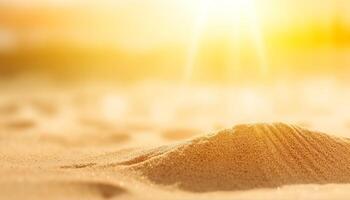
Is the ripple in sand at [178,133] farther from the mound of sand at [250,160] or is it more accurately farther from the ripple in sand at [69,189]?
the ripple in sand at [69,189]

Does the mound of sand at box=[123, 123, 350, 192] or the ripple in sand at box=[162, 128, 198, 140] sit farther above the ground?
the ripple in sand at box=[162, 128, 198, 140]

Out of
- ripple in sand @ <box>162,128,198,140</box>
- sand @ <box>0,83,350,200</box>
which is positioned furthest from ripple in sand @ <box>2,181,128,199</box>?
ripple in sand @ <box>162,128,198,140</box>

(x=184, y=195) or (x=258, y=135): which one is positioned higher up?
(x=258, y=135)

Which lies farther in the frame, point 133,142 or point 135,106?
point 135,106

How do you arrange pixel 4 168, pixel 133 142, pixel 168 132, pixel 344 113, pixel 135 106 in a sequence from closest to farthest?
1. pixel 4 168
2. pixel 133 142
3. pixel 168 132
4. pixel 344 113
5. pixel 135 106

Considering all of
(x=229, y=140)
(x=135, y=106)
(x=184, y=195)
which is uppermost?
(x=135, y=106)

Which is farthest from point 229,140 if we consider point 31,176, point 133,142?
point 133,142

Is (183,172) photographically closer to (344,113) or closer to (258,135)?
(258,135)

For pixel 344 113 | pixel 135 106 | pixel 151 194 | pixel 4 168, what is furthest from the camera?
pixel 135 106

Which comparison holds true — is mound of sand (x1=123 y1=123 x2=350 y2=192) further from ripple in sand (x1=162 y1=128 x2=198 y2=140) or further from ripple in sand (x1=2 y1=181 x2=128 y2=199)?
ripple in sand (x1=162 y1=128 x2=198 y2=140)
